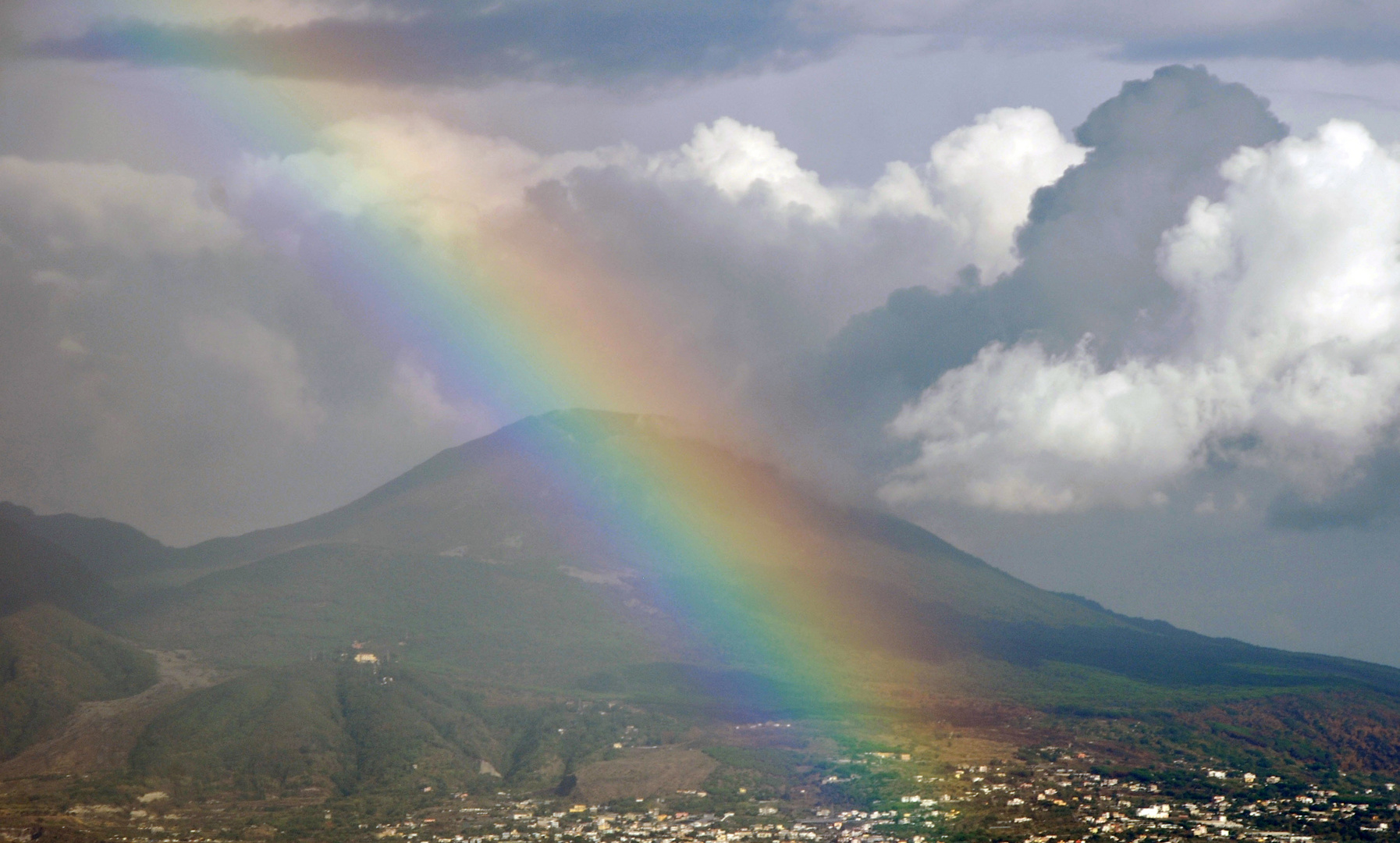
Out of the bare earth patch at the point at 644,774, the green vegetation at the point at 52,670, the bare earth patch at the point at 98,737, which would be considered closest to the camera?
the bare earth patch at the point at 644,774

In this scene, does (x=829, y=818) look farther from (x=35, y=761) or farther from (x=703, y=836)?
(x=35, y=761)

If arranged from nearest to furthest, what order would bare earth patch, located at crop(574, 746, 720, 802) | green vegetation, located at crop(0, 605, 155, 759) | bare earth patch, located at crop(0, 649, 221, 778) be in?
bare earth patch, located at crop(574, 746, 720, 802)
bare earth patch, located at crop(0, 649, 221, 778)
green vegetation, located at crop(0, 605, 155, 759)

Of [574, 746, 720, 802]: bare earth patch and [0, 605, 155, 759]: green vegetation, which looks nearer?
[574, 746, 720, 802]: bare earth patch

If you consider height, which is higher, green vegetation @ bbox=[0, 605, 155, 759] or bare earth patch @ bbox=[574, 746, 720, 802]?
green vegetation @ bbox=[0, 605, 155, 759]

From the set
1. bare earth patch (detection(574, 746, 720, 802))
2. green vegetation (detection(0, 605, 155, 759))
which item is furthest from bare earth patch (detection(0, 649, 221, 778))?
bare earth patch (detection(574, 746, 720, 802))

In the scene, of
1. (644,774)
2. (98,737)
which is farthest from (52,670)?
(644,774)

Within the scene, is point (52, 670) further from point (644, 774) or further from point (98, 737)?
point (644, 774)

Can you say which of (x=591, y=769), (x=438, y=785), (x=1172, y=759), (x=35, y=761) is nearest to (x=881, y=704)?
(x=1172, y=759)

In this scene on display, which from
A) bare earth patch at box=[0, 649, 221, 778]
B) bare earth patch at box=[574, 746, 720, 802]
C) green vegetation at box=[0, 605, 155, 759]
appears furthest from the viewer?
green vegetation at box=[0, 605, 155, 759]

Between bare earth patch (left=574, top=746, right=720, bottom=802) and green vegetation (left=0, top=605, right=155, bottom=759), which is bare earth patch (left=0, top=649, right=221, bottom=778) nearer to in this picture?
green vegetation (left=0, top=605, right=155, bottom=759)

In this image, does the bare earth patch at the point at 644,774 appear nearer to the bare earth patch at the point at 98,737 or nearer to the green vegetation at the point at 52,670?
the bare earth patch at the point at 98,737

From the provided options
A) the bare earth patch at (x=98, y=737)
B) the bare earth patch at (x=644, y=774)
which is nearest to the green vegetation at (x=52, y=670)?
the bare earth patch at (x=98, y=737)
